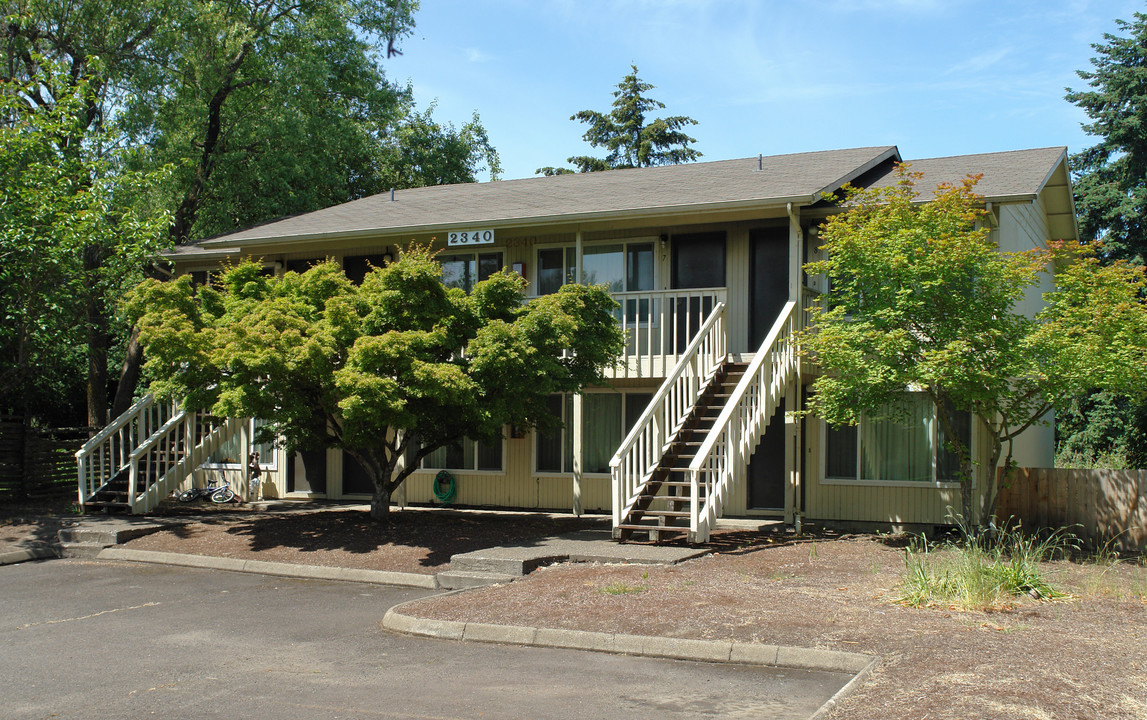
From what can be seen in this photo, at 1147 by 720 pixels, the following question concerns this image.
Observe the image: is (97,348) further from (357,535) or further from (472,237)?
(357,535)

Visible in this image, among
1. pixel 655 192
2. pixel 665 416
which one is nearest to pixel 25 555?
pixel 665 416

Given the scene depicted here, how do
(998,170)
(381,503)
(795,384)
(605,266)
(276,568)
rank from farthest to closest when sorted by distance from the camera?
(605,266) < (998,170) < (795,384) < (381,503) < (276,568)

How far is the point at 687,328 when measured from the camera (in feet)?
50.0

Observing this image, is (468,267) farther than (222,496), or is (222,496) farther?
(222,496)

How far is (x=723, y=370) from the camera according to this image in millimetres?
15141

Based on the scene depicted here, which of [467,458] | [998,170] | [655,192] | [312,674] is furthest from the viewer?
[467,458]

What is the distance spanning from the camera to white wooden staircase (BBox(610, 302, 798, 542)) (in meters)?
12.5

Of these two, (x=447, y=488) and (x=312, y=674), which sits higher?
(x=447, y=488)

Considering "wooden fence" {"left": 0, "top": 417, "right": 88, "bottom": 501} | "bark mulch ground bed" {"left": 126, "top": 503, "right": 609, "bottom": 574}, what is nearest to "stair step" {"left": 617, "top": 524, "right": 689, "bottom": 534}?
"bark mulch ground bed" {"left": 126, "top": 503, "right": 609, "bottom": 574}

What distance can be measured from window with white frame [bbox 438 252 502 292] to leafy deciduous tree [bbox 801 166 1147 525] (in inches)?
278

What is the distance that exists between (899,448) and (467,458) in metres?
7.70

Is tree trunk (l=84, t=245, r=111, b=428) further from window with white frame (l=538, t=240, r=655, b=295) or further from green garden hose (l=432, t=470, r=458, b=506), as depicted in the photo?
window with white frame (l=538, t=240, r=655, b=295)

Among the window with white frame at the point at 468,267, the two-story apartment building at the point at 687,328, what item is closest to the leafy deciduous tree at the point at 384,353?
the two-story apartment building at the point at 687,328

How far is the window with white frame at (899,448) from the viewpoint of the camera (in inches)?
577
